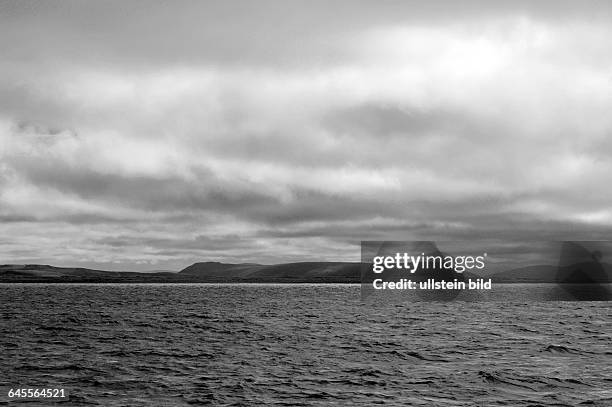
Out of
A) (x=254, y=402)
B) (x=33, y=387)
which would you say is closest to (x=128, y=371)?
(x=33, y=387)

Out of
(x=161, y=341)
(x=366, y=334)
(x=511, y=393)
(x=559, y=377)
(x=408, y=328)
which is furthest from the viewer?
(x=408, y=328)

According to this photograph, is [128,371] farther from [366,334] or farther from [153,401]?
[366,334]

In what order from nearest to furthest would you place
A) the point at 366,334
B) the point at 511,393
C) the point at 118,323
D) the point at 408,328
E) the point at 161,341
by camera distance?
the point at 511,393
the point at 161,341
the point at 366,334
the point at 408,328
the point at 118,323

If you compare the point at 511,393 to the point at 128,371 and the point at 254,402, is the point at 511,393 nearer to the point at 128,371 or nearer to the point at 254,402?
the point at 254,402

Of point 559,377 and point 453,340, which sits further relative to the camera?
point 453,340

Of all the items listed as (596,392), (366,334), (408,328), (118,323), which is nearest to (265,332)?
(366,334)

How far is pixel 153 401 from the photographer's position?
101 feet

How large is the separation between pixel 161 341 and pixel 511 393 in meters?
35.5

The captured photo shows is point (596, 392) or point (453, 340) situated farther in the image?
point (453, 340)

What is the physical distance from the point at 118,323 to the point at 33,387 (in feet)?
147

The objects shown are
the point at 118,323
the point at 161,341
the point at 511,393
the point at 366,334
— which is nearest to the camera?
the point at 511,393

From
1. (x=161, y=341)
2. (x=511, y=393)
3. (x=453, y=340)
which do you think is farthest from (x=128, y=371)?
(x=453, y=340)

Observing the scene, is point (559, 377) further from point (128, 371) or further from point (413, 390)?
point (128, 371)

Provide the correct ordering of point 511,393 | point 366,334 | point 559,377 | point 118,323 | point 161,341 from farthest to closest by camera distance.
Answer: point 118,323, point 366,334, point 161,341, point 559,377, point 511,393
